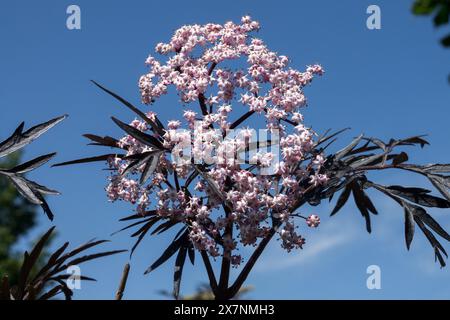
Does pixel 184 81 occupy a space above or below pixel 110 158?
above

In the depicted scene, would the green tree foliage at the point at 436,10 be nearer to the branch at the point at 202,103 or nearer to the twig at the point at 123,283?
the branch at the point at 202,103

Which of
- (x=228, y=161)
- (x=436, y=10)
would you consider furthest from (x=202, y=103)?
(x=436, y=10)

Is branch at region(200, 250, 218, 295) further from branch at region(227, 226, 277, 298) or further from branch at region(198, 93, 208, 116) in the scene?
branch at region(198, 93, 208, 116)

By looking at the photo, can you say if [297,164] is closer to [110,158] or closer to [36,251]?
[110,158]

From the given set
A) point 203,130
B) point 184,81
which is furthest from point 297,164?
point 184,81

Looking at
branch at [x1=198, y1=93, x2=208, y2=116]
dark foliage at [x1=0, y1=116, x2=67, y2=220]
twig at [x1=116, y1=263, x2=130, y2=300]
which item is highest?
branch at [x1=198, y1=93, x2=208, y2=116]

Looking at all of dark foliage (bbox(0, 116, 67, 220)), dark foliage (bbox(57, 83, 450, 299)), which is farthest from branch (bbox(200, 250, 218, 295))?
dark foliage (bbox(0, 116, 67, 220))

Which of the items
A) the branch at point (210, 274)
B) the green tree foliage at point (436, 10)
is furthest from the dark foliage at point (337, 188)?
the green tree foliage at point (436, 10)

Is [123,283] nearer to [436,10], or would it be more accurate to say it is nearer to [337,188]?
[337,188]

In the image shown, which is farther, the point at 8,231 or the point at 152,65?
the point at 8,231

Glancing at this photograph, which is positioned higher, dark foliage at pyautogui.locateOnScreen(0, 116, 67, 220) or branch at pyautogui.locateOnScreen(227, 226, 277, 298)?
dark foliage at pyautogui.locateOnScreen(0, 116, 67, 220)

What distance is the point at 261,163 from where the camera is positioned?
539 centimetres

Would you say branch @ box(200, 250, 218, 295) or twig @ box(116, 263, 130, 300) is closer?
branch @ box(200, 250, 218, 295)

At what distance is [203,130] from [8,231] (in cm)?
1688
